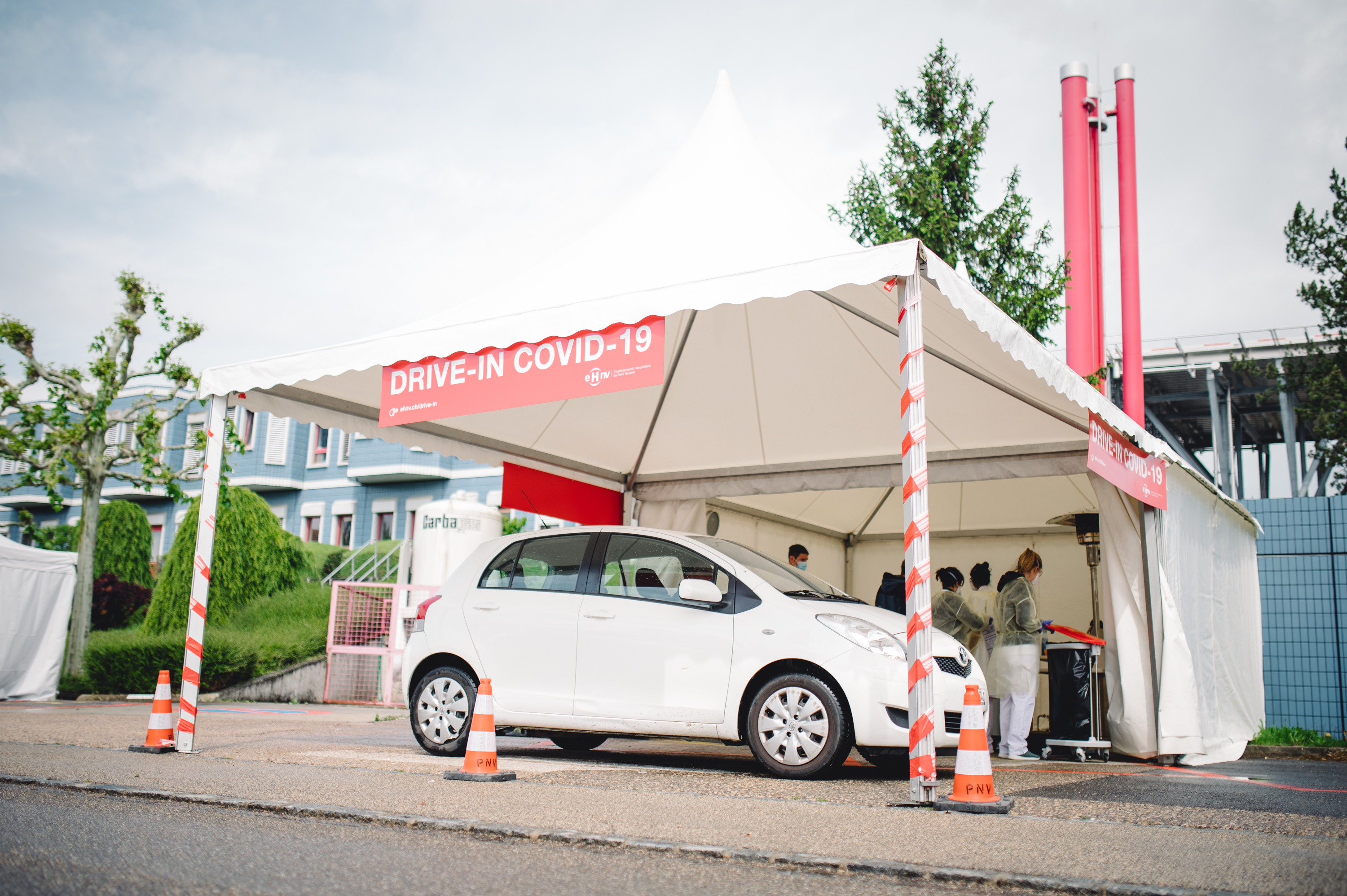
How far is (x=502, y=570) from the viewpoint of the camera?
8.12 meters

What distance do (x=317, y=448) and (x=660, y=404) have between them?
2716 cm

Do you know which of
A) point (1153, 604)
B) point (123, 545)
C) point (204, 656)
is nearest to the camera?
→ point (1153, 604)

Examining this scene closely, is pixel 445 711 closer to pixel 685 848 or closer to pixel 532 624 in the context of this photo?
pixel 532 624

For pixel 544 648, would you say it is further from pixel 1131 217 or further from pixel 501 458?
pixel 1131 217

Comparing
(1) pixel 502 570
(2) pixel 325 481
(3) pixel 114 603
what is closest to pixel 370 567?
(3) pixel 114 603

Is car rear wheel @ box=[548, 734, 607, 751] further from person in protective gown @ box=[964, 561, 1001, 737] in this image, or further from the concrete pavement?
person in protective gown @ box=[964, 561, 1001, 737]

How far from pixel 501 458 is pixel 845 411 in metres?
3.84

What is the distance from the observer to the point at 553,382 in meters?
7.33

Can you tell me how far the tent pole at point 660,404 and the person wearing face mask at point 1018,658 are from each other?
385 centimetres

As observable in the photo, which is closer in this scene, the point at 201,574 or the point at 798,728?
the point at 798,728

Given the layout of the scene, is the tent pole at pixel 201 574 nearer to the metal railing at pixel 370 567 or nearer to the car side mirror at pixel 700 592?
the car side mirror at pixel 700 592

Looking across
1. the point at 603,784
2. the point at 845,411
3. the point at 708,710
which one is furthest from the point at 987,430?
the point at 603,784

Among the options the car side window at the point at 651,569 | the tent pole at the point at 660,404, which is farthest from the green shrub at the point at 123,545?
the car side window at the point at 651,569

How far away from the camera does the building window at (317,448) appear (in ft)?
116
